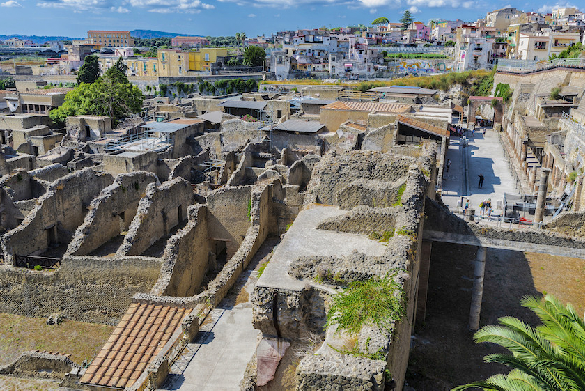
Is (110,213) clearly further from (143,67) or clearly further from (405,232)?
(143,67)

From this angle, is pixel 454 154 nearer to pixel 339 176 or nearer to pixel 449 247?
pixel 449 247

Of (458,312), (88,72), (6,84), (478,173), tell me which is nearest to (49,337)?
(458,312)

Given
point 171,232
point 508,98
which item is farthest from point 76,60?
point 171,232

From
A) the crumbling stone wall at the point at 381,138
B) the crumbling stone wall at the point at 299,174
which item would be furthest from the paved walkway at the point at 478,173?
the crumbling stone wall at the point at 299,174

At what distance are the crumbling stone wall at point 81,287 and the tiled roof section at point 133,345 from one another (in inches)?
77.5

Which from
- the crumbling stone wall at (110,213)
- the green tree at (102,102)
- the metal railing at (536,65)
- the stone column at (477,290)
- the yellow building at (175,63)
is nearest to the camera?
the stone column at (477,290)

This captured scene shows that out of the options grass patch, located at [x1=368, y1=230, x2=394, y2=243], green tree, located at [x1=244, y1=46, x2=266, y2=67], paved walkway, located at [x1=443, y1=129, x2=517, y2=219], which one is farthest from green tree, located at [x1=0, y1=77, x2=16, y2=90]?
grass patch, located at [x1=368, y1=230, x2=394, y2=243]

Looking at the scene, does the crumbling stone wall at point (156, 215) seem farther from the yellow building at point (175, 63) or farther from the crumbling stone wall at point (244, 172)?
the yellow building at point (175, 63)

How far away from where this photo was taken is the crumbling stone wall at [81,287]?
53.8 feet

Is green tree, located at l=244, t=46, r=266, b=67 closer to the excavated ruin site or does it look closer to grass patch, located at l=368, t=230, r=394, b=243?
the excavated ruin site

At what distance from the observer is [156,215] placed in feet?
66.4

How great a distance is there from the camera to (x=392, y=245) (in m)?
11.4

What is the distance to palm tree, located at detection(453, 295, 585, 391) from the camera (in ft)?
29.0

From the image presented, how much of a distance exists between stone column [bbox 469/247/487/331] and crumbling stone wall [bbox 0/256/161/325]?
10.1 meters
